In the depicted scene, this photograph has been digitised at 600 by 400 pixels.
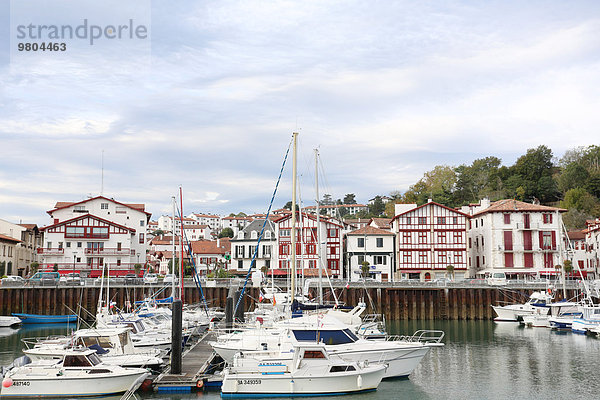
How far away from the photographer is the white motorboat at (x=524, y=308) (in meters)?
57.4

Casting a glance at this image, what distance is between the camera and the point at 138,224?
89250 mm

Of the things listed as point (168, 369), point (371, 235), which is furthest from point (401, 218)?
point (168, 369)

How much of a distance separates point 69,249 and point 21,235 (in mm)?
16692

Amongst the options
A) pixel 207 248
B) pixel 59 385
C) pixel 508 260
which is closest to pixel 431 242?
pixel 508 260

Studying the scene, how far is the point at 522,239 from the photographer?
76.2 meters

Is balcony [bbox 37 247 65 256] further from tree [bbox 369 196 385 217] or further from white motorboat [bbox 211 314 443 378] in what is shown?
tree [bbox 369 196 385 217]

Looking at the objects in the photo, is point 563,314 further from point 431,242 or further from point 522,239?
point 431,242

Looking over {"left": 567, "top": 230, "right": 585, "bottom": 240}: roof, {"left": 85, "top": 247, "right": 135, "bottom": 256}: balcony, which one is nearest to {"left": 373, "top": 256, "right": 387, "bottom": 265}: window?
{"left": 85, "top": 247, "right": 135, "bottom": 256}: balcony

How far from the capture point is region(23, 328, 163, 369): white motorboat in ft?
91.9

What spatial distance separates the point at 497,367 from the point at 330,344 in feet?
41.8

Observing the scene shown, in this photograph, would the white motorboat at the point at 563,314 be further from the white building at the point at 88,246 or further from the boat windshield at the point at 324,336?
the white building at the point at 88,246

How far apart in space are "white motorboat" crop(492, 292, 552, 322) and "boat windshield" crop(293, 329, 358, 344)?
120ft

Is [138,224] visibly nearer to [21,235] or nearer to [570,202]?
[21,235]

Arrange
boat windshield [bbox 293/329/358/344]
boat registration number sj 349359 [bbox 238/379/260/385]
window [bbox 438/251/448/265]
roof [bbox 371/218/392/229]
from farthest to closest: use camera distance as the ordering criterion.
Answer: roof [bbox 371/218/392/229] → window [bbox 438/251/448/265] → boat windshield [bbox 293/329/358/344] → boat registration number sj 349359 [bbox 238/379/260/385]
